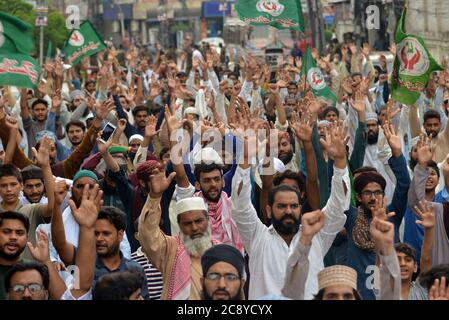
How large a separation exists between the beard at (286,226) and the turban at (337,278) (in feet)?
3.45

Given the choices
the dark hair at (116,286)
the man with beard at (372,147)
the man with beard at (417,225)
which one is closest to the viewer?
the dark hair at (116,286)

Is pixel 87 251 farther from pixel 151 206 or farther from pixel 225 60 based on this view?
pixel 225 60

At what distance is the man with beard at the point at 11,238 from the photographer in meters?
5.98

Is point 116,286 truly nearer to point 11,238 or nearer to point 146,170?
point 11,238

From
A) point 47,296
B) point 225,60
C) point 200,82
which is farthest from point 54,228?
point 225,60

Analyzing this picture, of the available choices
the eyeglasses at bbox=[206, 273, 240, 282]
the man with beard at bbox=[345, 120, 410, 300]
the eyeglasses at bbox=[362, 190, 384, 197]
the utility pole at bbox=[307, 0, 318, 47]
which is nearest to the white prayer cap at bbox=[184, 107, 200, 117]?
the man with beard at bbox=[345, 120, 410, 300]

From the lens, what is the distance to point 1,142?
30.3 feet

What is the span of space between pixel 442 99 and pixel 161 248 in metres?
7.27

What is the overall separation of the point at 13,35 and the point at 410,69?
3404mm

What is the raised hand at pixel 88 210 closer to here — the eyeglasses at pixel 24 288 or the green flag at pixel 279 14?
the eyeglasses at pixel 24 288

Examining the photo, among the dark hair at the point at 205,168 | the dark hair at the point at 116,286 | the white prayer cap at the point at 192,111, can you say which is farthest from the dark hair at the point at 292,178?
the white prayer cap at the point at 192,111

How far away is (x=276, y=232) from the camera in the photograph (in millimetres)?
6406

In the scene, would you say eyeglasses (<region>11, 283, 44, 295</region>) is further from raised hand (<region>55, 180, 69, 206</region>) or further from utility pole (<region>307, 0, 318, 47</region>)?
utility pole (<region>307, 0, 318, 47</region>)
